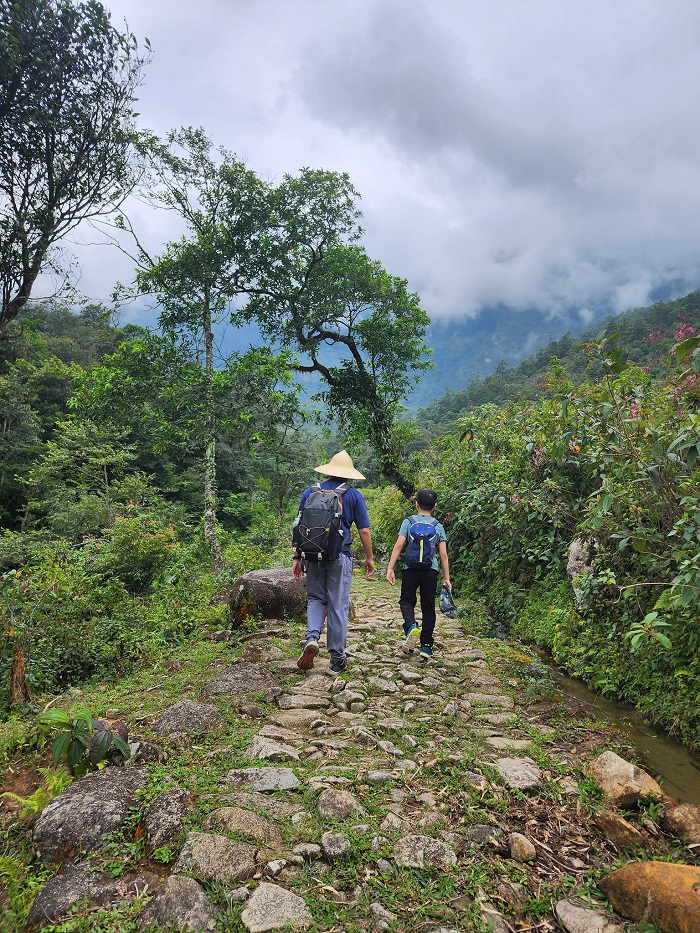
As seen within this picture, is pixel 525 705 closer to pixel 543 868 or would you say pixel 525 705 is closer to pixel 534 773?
pixel 534 773

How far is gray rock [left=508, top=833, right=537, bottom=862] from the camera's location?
2.62 meters

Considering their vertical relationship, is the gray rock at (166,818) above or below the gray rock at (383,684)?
above

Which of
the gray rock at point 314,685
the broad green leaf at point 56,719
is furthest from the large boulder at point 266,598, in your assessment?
the broad green leaf at point 56,719

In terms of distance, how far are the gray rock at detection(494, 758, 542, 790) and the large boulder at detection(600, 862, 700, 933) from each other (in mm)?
885

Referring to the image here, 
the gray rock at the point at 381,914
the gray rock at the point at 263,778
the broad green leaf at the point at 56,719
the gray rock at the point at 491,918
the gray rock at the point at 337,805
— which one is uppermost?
the broad green leaf at the point at 56,719

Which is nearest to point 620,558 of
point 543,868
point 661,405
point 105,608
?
point 661,405

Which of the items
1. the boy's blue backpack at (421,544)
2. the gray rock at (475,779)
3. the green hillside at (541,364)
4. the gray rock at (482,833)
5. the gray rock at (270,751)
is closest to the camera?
the gray rock at (482,833)

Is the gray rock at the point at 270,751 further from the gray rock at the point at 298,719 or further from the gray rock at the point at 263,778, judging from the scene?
the gray rock at the point at 298,719

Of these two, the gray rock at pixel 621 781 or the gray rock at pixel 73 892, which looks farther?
the gray rock at pixel 621 781

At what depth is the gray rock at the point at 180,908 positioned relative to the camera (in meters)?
2.08

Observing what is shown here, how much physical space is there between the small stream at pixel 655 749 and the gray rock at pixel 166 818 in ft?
10.4

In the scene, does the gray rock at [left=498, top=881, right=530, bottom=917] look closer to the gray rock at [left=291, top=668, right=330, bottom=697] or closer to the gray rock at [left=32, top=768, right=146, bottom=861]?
the gray rock at [left=32, top=768, right=146, bottom=861]

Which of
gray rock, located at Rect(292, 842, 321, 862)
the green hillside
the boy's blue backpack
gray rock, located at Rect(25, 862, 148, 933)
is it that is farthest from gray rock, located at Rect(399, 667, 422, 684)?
the green hillside

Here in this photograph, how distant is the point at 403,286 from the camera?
44.0ft
